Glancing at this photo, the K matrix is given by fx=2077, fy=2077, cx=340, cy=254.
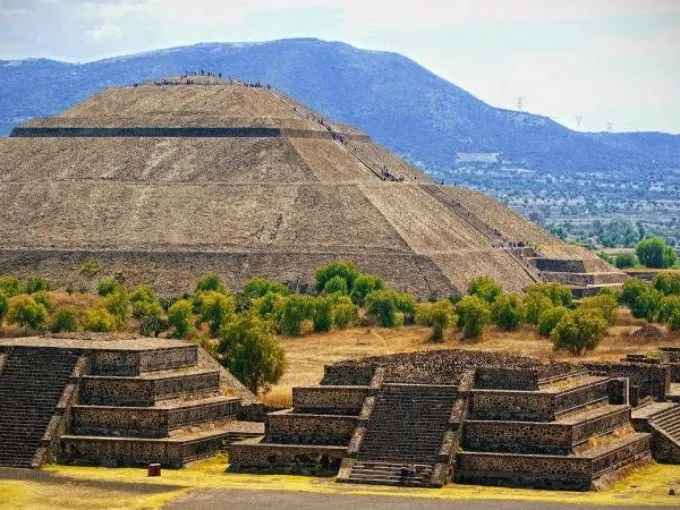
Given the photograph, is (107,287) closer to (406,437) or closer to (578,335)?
(578,335)

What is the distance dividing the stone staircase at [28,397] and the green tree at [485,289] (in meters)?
65.9

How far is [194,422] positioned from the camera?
232 ft

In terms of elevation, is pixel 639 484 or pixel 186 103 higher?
pixel 186 103

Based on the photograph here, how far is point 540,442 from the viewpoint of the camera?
63656 millimetres

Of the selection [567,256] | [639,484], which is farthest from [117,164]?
[639,484]

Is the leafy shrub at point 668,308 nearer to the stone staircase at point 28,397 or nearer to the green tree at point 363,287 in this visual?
the green tree at point 363,287

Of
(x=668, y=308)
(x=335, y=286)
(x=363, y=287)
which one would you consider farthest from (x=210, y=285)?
(x=668, y=308)

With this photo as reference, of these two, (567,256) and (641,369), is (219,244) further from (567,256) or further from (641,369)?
(641,369)

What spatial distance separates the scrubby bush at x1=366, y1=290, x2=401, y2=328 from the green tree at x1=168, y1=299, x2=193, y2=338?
1442 cm

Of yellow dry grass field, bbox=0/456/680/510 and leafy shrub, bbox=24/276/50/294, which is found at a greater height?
leafy shrub, bbox=24/276/50/294

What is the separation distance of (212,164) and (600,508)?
4852 inches

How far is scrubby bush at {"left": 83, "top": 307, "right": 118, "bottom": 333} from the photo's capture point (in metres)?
107

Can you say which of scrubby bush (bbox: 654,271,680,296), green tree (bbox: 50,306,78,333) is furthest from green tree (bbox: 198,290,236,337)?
scrubby bush (bbox: 654,271,680,296)

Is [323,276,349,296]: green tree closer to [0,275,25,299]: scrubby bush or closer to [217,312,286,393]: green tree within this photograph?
[0,275,25,299]: scrubby bush
